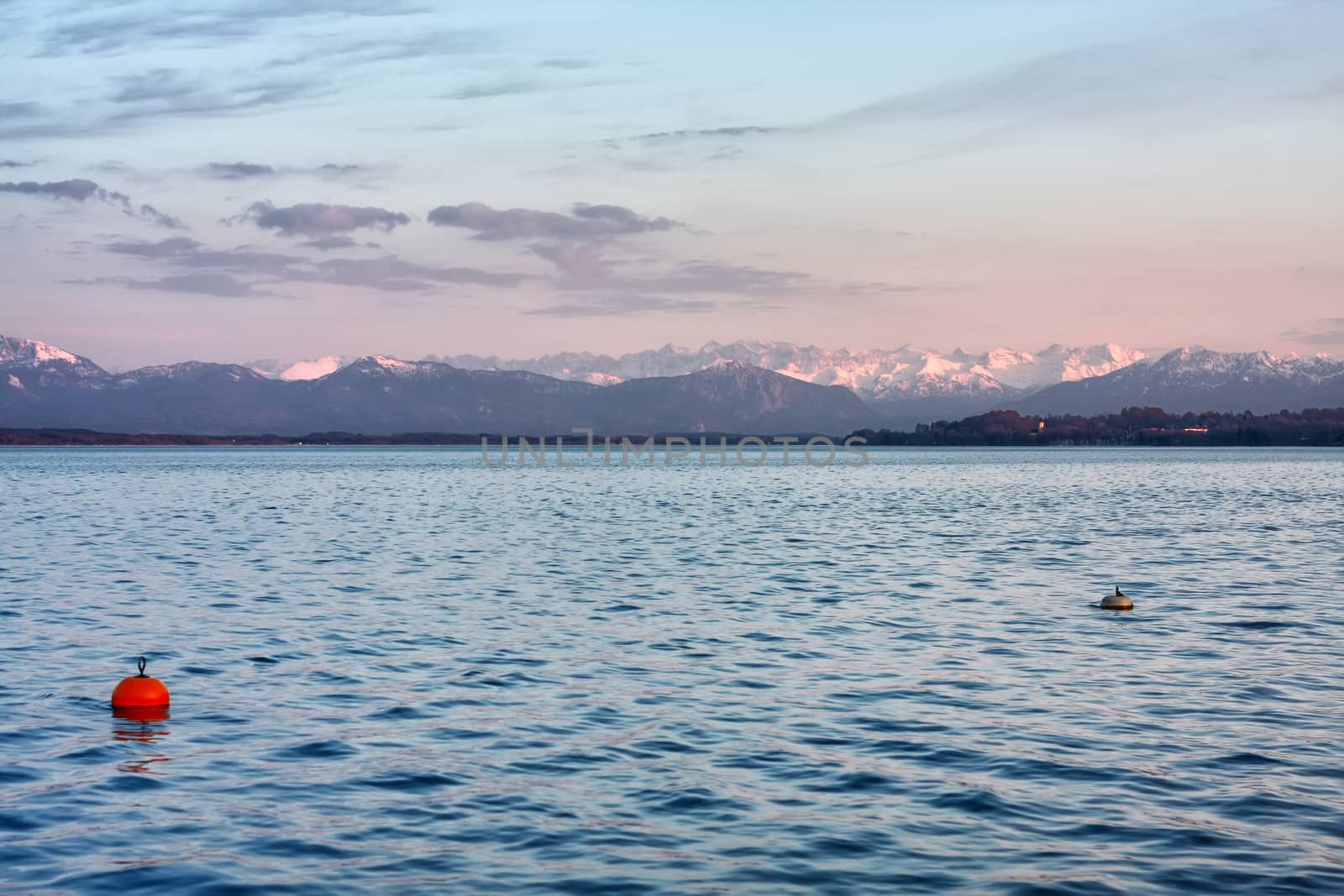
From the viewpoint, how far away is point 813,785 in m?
18.7

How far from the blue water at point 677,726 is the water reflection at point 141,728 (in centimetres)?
9

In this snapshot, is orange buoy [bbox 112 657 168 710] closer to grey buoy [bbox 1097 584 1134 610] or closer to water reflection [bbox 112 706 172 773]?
water reflection [bbox 112 706 172 773]

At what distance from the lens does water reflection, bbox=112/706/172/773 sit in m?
20.5

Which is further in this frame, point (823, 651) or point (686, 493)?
point (686, 493)

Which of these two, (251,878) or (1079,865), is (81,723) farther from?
(1079,865)

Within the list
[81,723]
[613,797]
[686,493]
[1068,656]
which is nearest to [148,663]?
[81,723]

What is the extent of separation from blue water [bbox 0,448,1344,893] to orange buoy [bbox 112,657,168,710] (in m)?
0.49

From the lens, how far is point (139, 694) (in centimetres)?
2378

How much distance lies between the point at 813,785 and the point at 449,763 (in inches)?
230

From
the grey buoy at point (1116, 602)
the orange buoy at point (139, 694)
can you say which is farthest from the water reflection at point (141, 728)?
the grey buoy at point (1116, 602)

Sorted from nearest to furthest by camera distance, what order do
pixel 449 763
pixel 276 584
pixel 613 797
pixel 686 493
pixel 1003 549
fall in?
1. pixel 613 797
2. pixel 449 763
3. pixel 276 584
4. pixel 1003 549
5. pixel 686 493

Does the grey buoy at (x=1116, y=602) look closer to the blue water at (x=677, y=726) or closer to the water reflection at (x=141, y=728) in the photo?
the blue water at (x=677, y=726)

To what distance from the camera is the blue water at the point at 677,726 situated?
15633 mm

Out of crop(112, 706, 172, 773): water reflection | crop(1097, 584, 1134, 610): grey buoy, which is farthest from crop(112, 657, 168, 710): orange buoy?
crop(1097, 584, 1134, 610): grey buoy
